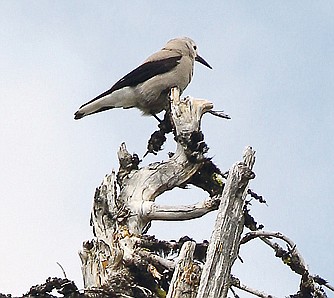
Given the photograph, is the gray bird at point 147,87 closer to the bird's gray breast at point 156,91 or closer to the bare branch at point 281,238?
the bird's gray breast at point 156,91

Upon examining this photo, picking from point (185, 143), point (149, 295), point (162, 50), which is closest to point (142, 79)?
point (162, 50)

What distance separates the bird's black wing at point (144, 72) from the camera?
300 inches

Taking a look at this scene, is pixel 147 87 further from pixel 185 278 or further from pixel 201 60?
pixel 185 278

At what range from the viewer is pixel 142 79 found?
25.4 ft

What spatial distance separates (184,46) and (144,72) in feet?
3.23

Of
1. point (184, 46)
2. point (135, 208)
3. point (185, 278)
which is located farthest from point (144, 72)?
point (185, 278)

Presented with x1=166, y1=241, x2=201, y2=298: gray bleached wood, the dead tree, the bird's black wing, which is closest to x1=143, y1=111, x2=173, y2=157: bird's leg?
the dead tree

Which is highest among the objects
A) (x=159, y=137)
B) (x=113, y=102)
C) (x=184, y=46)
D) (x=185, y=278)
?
(x=184, y=46)

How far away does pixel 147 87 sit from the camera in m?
7.59

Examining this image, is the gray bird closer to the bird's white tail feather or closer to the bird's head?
the bird's white tail feather

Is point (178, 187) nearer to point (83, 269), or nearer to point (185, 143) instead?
point (185, 143)

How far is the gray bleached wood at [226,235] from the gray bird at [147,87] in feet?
11.5

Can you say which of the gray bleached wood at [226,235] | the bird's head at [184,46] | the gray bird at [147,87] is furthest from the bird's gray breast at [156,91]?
the gray bleached wood at [226,235]

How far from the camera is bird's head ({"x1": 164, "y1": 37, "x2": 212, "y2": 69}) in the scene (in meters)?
8.52
